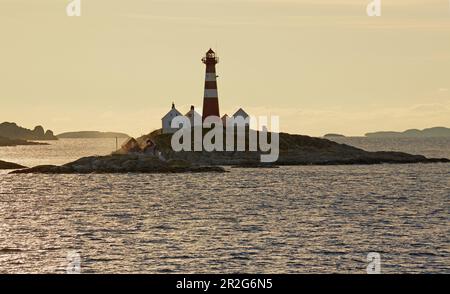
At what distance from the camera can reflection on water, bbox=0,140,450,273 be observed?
107 feet

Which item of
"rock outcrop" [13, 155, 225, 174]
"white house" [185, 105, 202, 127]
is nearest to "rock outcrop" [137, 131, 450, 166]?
"white house" [185, 105, 202, 127]

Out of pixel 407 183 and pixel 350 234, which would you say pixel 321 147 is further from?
pixel 350 234

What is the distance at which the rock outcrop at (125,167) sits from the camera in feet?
318

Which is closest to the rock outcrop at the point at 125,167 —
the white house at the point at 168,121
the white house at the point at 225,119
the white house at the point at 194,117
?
the white house at the point at 194,117

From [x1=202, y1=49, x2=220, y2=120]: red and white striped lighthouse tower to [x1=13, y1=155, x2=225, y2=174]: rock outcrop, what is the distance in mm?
8868

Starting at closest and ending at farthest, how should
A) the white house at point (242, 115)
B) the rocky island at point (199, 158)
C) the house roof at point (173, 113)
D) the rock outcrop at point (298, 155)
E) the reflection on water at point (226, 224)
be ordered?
the reflection on water at point (226, 224) < the rocky island at point (199, 158) < the rock outcrop at point (298, 155) < the house roof at point (173, 113) < the white house at point (242, 115)

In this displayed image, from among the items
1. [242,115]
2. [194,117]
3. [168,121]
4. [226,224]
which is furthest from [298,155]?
[226,224]

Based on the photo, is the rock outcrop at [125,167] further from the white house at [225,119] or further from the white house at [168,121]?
the white house at [225,119]

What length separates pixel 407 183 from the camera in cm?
8231

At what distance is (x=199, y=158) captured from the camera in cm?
10775

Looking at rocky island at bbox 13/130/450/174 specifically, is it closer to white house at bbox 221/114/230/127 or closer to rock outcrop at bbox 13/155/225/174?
rock outcrop at bbox 13/155/225/174
